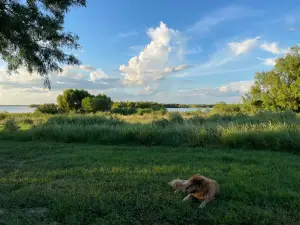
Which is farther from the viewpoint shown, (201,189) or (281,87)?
(281,87)

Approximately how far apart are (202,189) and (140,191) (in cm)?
97

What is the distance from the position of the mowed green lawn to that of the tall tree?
70.4ft

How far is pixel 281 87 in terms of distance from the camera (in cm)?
2598

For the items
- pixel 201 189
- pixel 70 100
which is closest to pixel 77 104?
pixel 70 100

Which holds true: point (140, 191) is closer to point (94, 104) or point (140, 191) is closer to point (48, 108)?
point (94, 104)

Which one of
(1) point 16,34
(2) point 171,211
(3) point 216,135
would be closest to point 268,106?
(3) point 216,135

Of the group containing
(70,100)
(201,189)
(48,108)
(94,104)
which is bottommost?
(201,189)

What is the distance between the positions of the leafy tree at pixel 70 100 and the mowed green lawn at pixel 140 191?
4021cm

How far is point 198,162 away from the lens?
6.09 m

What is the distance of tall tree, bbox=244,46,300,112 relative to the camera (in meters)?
25.3

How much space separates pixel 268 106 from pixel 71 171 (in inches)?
1029

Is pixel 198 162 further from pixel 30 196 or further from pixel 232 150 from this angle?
pixel 30 196

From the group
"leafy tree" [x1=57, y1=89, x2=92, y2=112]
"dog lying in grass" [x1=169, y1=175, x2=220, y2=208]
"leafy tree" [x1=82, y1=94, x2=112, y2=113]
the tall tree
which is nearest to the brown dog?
"dog lying in grass" [x1=169, y1=175, x2=220, y2=208]

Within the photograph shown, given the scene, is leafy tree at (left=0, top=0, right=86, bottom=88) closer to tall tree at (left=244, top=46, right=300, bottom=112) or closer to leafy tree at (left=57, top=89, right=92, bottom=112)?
tall tree at (left=244, top=46, right=300, bottom=112)
